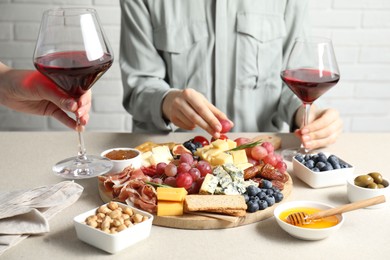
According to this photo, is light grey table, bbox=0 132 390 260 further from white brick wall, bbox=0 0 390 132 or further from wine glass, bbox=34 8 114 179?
white brick wall, bbox=0 0 390 132

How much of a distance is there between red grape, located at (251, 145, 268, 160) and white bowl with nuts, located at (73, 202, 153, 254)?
0.39m

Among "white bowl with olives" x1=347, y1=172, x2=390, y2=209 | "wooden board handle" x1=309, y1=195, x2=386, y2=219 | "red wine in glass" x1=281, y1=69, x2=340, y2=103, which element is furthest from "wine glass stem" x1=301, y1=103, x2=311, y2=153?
"wooden board handle" x1=309, y1=195, x2=386, y2=219

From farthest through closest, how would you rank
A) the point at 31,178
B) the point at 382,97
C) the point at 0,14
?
the point at 382,97 < the point at 0,14 < the point at 31,178

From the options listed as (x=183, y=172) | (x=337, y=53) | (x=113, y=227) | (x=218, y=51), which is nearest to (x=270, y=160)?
(x=183, y=172)

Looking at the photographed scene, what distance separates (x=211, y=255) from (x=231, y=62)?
3.52ft

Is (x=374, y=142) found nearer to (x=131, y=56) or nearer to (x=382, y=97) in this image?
(x=131, y=56)

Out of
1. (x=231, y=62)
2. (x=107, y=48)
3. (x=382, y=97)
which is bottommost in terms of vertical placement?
(x=382, y=97)

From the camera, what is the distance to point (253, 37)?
1949mm

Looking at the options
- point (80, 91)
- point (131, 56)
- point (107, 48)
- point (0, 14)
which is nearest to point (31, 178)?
point (80, 91)

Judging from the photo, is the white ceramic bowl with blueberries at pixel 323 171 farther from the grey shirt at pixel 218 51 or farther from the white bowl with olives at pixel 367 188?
the grey shirt at pixel 218 51

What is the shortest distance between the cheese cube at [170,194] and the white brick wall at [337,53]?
63.8 inches

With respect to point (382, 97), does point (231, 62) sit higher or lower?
higher

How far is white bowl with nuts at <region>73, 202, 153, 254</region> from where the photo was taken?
980 mm

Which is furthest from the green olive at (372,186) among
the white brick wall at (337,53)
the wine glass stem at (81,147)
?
the white brick wall at (337,53)
